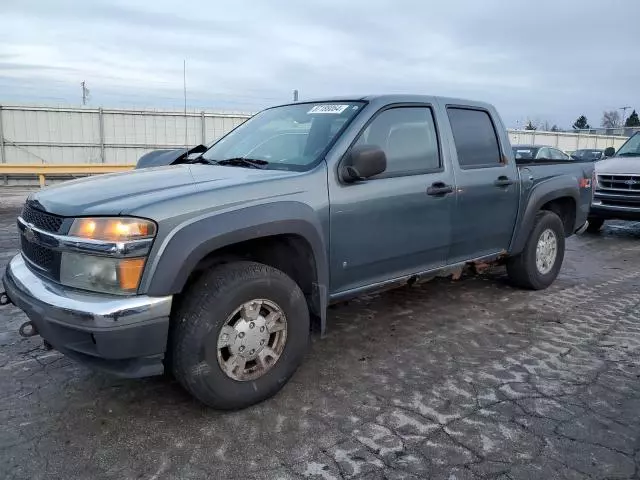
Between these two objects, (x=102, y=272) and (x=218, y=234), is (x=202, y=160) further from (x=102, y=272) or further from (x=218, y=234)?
(x=102, y=272)

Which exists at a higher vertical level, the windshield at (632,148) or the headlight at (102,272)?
the windshield at (632,148)

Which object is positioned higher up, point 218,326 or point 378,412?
point 218,326

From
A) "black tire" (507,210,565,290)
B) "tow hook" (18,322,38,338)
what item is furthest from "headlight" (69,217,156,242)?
"black tire" (507,210,565,290)

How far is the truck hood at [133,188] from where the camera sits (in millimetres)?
2844

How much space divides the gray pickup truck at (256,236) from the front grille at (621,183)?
5.54m

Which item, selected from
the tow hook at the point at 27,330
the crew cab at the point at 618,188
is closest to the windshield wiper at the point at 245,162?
the tow hook at the point at 27,330

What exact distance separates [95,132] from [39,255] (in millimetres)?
16834

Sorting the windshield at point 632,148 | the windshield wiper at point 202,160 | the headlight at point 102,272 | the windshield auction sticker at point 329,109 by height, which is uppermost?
the windshield auction sticker at point 329,109

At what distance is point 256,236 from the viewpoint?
3072mm

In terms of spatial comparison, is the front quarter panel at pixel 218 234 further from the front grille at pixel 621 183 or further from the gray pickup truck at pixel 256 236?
the front grille at pixel 621 183

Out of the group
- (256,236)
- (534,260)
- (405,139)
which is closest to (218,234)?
(256,236)

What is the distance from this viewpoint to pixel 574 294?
566cm

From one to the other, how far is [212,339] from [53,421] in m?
1.04

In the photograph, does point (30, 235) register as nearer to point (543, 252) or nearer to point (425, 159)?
point (425, 159)
